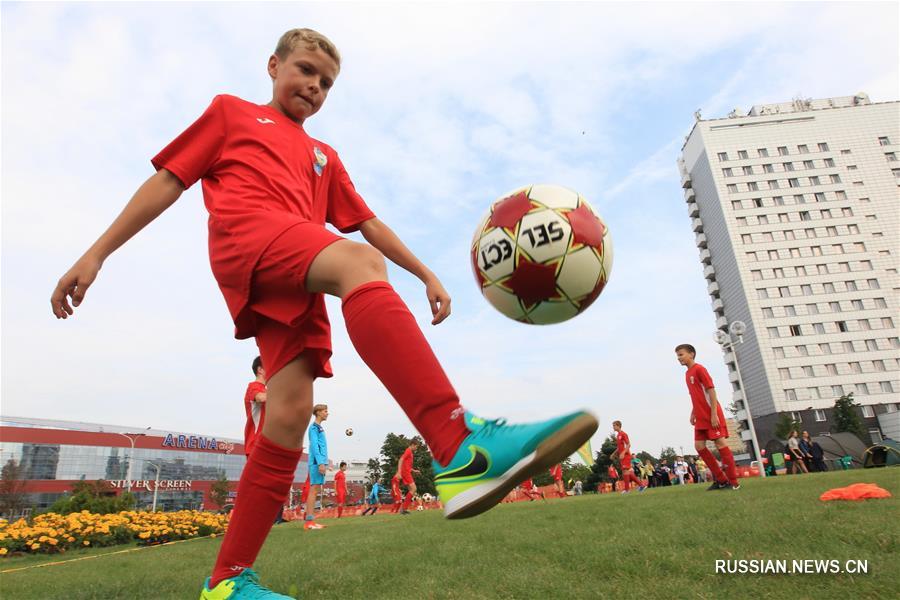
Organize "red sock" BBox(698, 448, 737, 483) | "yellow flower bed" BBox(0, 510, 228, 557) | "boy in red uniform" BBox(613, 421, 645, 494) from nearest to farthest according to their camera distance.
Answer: "yellow flower bed" BBox(0, 510, 228, 557), "red sock" BBox(698, 448, 737, 483), "boy in red uniform" BBox(613, 421, 645, 494)

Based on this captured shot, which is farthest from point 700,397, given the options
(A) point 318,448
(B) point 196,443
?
(B) point 196,443

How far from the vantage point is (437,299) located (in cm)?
253

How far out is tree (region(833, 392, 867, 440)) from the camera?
52.3 meters

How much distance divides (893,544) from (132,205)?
3.82 meters

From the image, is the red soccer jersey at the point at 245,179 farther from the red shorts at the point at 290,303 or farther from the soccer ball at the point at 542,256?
the soccer ball at the point at 542,256

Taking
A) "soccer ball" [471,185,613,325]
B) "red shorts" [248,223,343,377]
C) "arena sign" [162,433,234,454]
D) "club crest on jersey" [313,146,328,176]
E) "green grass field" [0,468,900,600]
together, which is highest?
"arena sign" [162,433,234,454]

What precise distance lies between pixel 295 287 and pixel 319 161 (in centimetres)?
104

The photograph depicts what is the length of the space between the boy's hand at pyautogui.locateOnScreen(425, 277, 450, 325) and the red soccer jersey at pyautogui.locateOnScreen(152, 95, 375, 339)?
66cm

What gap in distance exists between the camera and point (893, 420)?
56.6 m

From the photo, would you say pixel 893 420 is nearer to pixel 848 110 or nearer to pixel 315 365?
pixel 848 110

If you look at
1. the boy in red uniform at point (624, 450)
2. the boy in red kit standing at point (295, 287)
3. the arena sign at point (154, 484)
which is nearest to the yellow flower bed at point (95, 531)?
the boy in red kit standing at point (295, 287)

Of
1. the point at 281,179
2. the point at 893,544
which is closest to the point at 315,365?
the point at 281,179

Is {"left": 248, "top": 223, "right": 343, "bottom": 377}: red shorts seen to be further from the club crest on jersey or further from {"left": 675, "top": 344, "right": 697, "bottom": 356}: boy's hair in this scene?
{"left": 675, "top": 344, "right": 697, "bottom": 356}: boy's hair

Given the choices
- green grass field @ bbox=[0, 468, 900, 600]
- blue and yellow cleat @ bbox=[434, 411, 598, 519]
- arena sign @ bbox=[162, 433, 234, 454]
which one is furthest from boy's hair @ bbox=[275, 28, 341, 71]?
arena sign @ bbox=[162, 433, 234, 454]
